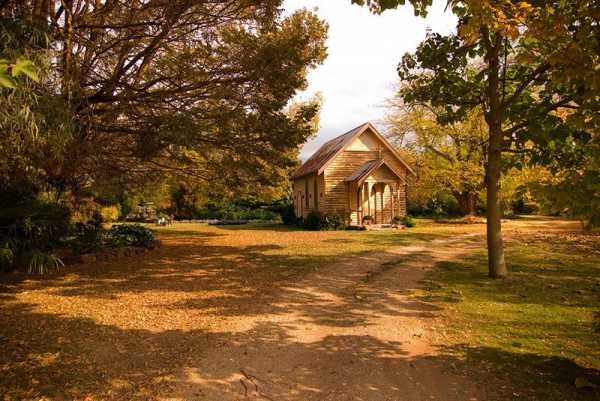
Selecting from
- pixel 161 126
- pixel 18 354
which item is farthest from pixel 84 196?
pixel 18 354

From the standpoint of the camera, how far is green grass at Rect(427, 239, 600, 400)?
4.75 m

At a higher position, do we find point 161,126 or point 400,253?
point 161,126

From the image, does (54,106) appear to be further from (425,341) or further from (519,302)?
(519,302)

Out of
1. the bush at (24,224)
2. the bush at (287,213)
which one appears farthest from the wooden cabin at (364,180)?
the bush at (24,224)

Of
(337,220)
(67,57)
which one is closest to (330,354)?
(67,57)

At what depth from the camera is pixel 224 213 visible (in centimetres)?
4022

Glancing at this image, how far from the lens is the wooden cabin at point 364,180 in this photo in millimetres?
27000

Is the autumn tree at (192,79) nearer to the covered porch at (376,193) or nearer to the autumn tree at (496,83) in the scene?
the autumn tree at (496,83)

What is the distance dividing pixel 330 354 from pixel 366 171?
2139 centimetres

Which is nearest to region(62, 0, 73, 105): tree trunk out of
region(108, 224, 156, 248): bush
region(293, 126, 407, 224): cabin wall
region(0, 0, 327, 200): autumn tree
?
region(0, 0, 327, 200): autumn tree

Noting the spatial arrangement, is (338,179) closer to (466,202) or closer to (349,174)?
(349,174)

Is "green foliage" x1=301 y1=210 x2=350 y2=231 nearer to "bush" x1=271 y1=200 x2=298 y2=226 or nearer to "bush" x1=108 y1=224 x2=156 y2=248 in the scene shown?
"bush" x1=271 y1=200 x2=298 y2=226

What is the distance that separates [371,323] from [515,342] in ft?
6.86

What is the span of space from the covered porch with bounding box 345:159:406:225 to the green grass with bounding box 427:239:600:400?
1486 centimetres
